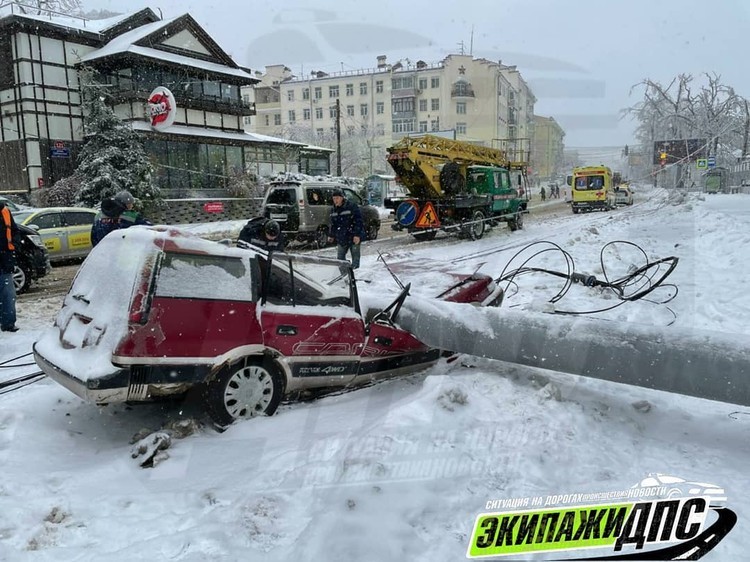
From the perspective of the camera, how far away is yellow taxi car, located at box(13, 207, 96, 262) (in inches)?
500

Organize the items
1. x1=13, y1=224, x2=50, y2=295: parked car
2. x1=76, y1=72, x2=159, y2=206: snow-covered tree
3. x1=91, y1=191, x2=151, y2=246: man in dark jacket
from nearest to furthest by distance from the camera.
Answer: x1=91, y1=191, x2=151, y2=246: man in dark jacket < x1=13, y1=224, x2=50, y2=295: parked car < x1=76, y1=72, x2=159, y2=206: snow-covered tree

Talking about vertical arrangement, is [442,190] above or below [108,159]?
below

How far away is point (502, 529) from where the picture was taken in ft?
9.77

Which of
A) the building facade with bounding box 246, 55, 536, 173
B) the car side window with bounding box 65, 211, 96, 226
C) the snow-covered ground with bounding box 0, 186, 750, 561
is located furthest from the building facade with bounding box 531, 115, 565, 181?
the snow-covered ground with bounding box 0, 186, 750, 561

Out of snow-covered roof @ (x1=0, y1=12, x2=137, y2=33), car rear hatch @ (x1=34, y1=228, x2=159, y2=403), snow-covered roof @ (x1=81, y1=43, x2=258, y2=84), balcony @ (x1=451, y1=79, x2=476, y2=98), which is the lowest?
car rear hatch @ (x1=34, y1=228, x2=159, y2=403)

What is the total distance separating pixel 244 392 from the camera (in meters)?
4.30

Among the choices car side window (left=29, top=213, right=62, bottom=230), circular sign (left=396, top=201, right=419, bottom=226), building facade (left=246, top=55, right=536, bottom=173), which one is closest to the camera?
car side window (left=29, top=213, right=62, bottom=230)

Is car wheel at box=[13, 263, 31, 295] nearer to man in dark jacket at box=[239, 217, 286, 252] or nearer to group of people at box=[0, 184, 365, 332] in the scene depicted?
group of people at box=[0, 184, 365, 332]

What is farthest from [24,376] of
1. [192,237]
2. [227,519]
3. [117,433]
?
[227,519]

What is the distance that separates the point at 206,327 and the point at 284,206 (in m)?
12.2

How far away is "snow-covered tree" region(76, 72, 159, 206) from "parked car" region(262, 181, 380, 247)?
9573 millimetres

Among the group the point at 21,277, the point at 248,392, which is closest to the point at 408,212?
the point at 21,277

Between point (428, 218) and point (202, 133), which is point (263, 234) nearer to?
point (428, 218)

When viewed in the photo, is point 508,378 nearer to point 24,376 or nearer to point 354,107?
point 24,376
